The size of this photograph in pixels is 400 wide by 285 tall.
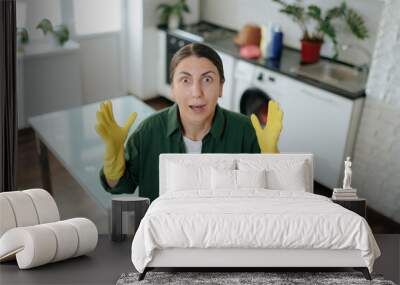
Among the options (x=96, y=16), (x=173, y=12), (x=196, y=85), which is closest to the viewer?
(x=196, y=85)

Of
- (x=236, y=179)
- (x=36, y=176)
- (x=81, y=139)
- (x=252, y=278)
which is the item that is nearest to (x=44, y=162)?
(x=81, y=139)

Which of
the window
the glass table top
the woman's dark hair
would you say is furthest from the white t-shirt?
the window

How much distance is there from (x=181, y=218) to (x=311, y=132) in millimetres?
2719

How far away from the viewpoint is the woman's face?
133 centimetres

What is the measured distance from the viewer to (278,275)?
1.04m

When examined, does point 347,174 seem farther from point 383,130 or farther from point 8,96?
point 383,130

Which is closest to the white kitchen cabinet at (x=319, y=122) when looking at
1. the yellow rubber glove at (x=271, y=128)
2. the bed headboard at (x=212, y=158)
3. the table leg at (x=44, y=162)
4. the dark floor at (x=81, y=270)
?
the table leg at (x=44, y=162)

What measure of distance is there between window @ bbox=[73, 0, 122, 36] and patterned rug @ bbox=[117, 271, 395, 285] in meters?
3.97

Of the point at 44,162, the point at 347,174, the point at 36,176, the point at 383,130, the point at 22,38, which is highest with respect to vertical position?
the point at 347,174

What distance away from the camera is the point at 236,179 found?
3.69ft

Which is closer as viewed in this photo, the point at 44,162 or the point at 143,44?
the point at 44,162

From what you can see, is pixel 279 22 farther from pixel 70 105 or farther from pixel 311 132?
pixel 70 105

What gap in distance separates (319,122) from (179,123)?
6.72 feet

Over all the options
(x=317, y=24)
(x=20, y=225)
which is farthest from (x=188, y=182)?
(x=317, y=24)
